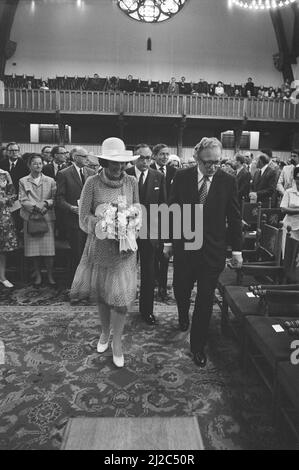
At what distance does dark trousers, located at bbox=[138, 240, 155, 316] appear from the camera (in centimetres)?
356

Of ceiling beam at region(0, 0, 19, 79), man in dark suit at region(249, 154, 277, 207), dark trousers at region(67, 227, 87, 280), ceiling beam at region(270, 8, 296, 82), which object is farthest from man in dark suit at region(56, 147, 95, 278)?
ceiling beam at region(270, 8, 296, 82)

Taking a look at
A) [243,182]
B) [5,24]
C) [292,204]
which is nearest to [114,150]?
[292,204]

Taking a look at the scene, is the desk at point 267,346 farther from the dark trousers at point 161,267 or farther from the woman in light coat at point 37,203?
the woman in light coat at point 37,203

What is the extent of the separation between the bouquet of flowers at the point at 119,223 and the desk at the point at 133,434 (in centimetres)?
138

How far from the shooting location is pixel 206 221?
283 cm

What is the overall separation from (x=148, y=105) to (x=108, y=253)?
39.8 ft

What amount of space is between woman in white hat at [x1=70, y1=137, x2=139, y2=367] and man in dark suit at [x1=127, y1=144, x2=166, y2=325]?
0.74 m

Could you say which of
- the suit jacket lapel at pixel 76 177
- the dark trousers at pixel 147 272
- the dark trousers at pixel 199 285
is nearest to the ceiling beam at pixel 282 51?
the suit jacket lapel at pixel 76 177

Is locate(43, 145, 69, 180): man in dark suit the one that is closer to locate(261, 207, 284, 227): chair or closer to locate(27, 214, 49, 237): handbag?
locate(27, 214, 49, 237): handbag

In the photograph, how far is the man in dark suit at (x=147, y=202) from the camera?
3.56 m

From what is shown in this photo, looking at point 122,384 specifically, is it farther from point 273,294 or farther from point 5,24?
point 5,24

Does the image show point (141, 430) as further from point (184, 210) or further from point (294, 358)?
point (184, 210)

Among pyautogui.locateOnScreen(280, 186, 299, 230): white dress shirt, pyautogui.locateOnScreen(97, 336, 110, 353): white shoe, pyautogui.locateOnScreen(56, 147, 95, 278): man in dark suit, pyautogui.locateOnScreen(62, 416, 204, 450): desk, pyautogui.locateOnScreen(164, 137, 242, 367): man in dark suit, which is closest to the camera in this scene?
pyautogui.locateOnScreen(62, 416, 204, 450): desk

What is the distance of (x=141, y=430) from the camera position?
1322 millimetres
